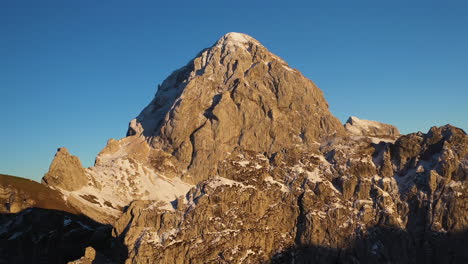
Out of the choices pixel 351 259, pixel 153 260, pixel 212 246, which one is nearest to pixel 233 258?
pixel 212 246

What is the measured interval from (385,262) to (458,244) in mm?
29060

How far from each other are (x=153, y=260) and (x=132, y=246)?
11745mm

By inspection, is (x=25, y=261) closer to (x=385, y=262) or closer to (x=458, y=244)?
(x=385, y=262)

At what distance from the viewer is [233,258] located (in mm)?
195750

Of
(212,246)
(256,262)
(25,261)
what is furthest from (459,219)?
(25,261)

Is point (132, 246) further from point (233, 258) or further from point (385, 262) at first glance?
point (385, 262)

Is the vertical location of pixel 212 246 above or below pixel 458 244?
below

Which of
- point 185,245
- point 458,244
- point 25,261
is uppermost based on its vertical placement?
point 458,244

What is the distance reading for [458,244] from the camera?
196 metres

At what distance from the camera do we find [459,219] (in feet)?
655

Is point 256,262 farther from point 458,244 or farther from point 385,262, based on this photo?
point 458,244

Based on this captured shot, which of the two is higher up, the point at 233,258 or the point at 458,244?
the point at 458,244

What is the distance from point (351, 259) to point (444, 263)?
3509cm

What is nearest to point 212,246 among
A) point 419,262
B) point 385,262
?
point 385,262
